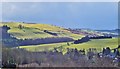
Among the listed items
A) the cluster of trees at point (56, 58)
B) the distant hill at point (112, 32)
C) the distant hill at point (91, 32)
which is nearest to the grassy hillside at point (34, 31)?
the distant hill at point (91, 32)

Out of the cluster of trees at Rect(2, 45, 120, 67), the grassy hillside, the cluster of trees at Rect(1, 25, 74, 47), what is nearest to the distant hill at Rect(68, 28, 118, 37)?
the grassy hillside

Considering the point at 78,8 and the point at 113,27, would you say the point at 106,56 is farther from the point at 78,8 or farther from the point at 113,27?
the point at 78,8

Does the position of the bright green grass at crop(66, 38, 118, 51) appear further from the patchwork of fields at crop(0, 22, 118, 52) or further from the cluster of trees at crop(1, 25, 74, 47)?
the cluster of trees at crop(1, 25, 74, 47)

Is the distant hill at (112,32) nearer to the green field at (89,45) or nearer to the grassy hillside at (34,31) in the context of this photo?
the green field at (89,45)

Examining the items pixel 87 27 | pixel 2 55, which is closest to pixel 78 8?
pixel 87 27

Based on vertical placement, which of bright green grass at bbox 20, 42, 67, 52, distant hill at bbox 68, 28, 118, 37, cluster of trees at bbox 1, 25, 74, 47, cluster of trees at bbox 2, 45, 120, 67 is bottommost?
cluster of trees at bbox 2, 45, 120, 67

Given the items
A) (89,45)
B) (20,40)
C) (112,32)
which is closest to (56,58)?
(89,45)

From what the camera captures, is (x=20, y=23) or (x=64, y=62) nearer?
(x=64, y=62)
